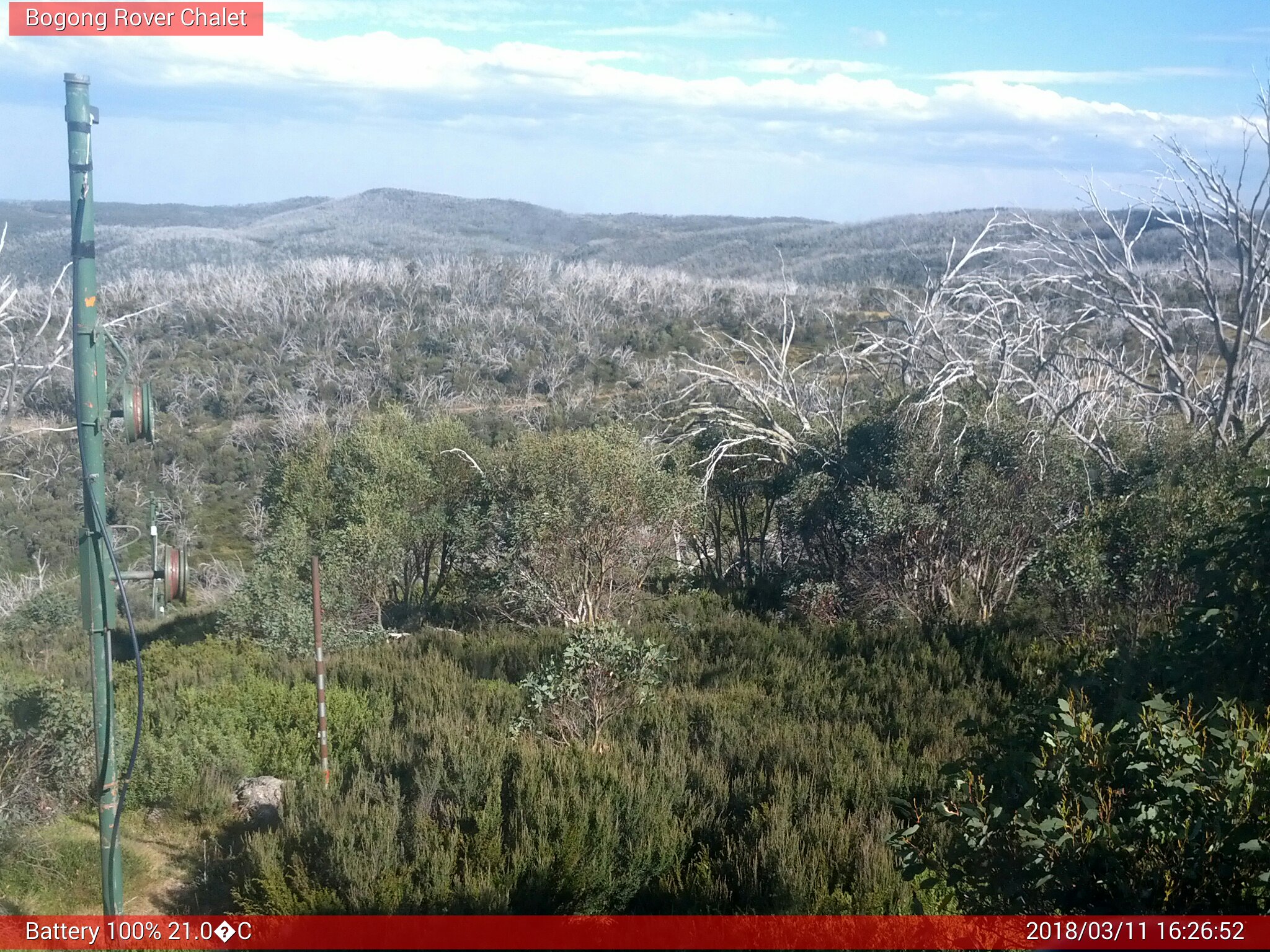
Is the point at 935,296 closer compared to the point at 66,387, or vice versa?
the point at 935,296

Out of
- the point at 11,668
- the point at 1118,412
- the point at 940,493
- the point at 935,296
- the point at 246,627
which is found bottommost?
the point at 246,627

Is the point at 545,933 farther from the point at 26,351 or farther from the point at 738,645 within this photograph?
the point at 26,351

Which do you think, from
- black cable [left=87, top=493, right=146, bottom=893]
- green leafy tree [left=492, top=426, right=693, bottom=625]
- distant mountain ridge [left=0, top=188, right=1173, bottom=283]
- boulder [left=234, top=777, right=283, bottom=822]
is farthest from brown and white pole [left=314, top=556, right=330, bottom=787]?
distant mountain ridge [left=0, top=188, right=1173, bottom=283]

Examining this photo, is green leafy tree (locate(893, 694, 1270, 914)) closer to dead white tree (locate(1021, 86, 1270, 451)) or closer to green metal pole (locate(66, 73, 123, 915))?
green metal pole (locate(66, 73, 123, 915))

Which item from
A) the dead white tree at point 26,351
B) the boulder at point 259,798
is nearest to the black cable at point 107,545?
the boulder at point 259,798

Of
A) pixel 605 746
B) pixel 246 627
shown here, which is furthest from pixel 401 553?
pixel 605 746

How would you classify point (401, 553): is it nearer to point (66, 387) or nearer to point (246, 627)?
point (246, 627)

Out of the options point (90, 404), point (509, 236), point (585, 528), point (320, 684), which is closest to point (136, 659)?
point (90, 404)
